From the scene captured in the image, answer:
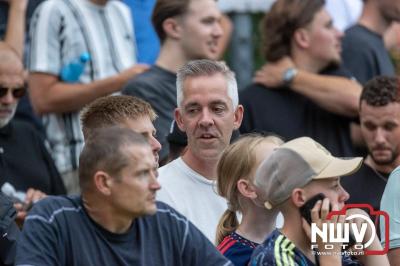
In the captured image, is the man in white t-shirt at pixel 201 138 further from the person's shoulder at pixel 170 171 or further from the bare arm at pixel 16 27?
the bare arm at pixel 16 27

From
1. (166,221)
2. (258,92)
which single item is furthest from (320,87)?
(166,221)

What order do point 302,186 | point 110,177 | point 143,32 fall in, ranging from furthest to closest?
point 143,32, point 302,186, point 110,177

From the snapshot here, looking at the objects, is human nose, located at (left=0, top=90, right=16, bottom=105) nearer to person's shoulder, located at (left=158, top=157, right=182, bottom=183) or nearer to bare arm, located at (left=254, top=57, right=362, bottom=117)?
person's shoulder, located at (left=158, top=157, right=182, bottom=183)

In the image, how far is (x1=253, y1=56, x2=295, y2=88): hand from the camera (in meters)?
7.74

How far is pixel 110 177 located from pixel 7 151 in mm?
2744

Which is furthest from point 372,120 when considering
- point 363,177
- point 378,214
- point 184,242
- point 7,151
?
point 184,242

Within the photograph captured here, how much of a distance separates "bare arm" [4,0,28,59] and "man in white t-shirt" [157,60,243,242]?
208 centimetres

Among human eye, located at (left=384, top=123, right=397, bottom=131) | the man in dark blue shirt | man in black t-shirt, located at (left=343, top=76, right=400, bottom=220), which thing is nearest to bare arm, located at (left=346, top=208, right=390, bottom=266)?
the man in dark blue shirt

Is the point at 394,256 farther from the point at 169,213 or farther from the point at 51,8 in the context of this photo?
the point at 51,8

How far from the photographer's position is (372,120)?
23.6 ft

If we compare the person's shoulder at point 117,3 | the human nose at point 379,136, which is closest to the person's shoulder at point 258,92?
the human nose at point 379,136

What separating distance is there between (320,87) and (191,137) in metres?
1.94

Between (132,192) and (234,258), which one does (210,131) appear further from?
(132,192)

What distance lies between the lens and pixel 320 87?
7793 millimetres
